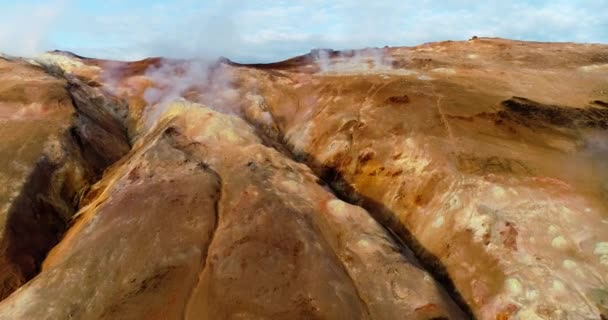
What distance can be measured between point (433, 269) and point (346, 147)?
510 centimetres

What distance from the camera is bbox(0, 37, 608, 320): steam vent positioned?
8977 mm

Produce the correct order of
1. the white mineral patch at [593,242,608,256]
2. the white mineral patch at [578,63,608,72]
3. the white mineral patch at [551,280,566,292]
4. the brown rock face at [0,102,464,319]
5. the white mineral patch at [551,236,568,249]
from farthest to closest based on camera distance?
the white mineral patch at [578,63,608,72], the white mineral patch at [551,236,568,249], the white mineral patch at [593,242,608,256], the white mineral patch at [551,280,566,292], the brown rock face at [0,102,464,319]

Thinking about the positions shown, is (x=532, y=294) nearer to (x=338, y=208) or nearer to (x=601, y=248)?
(x=601, y=248)

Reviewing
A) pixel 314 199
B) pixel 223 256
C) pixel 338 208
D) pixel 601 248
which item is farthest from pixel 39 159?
pixel 601 248

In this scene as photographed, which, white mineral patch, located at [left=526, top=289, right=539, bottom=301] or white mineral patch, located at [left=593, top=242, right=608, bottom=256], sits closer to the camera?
white mineral patch, located at [left=526, top=289, right=539, bottom=301]

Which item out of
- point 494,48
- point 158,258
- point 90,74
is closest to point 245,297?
point 158,258

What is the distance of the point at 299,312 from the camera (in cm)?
837

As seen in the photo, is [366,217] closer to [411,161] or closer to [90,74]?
[411,161]

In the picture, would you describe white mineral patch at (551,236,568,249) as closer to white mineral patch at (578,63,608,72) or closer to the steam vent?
the steam vent

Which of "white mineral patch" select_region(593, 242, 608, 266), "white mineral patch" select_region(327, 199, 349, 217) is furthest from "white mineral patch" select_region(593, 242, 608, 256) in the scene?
"white mineral patch" select_region(327, 199, 349, 217)

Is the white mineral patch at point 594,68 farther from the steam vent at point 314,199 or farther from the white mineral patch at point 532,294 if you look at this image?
the white mineral patch at point 532,294

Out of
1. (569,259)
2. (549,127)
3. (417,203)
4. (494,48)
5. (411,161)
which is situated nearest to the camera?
(569,259)

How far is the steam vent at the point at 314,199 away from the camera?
8.98 meters

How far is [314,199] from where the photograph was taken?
Result: 1129cm
